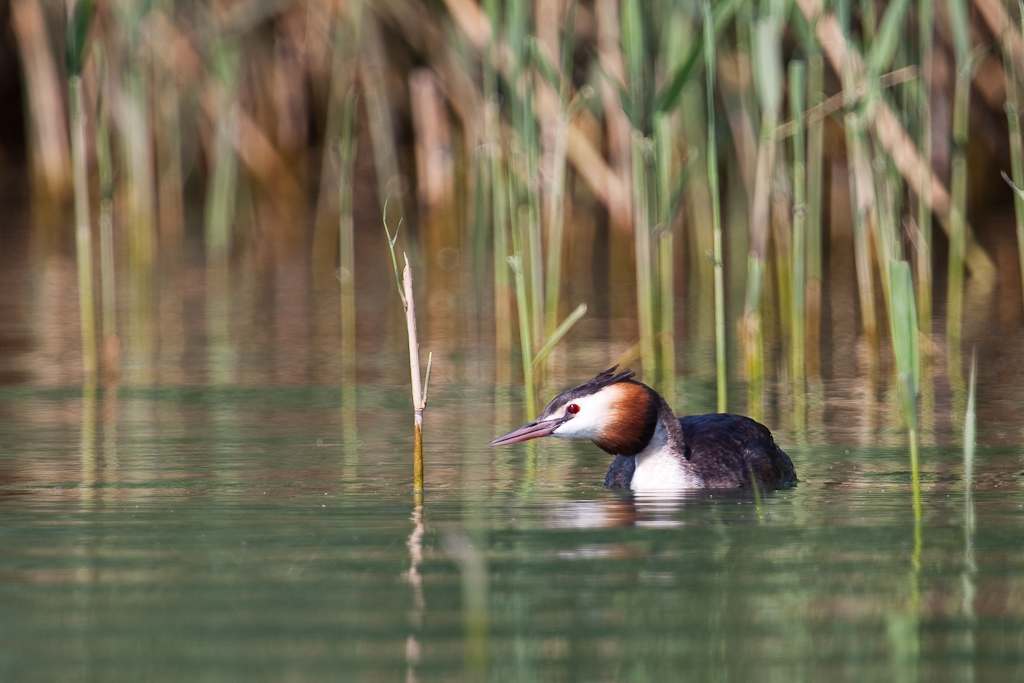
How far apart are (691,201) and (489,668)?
8197 millimetres

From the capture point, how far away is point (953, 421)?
5.82 meters

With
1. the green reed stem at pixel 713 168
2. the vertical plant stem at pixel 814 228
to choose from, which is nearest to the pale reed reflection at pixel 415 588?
the green reed stem at pixel 713 168

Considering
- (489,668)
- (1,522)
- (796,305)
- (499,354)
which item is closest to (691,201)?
(499,354)

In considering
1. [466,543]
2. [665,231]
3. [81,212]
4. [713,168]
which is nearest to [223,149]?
[81,212]

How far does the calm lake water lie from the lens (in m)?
2.96

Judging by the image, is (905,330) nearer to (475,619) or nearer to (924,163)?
(475,619)

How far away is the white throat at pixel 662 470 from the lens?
4844 millimetres

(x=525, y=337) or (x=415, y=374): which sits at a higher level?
(x=525, y=337)

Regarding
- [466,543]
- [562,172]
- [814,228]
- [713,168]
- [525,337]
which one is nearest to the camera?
[466,543]

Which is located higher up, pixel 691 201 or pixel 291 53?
pixel 291 53

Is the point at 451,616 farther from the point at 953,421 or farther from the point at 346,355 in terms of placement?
the point at 346,355

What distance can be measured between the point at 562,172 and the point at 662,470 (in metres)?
1.89

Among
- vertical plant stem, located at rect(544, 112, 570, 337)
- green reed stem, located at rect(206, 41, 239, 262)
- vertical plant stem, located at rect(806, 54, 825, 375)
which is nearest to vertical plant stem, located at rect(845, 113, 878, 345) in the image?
vertical plant stem, located at rect(806, 54, 825, 375)

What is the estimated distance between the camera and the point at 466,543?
3.85 m
